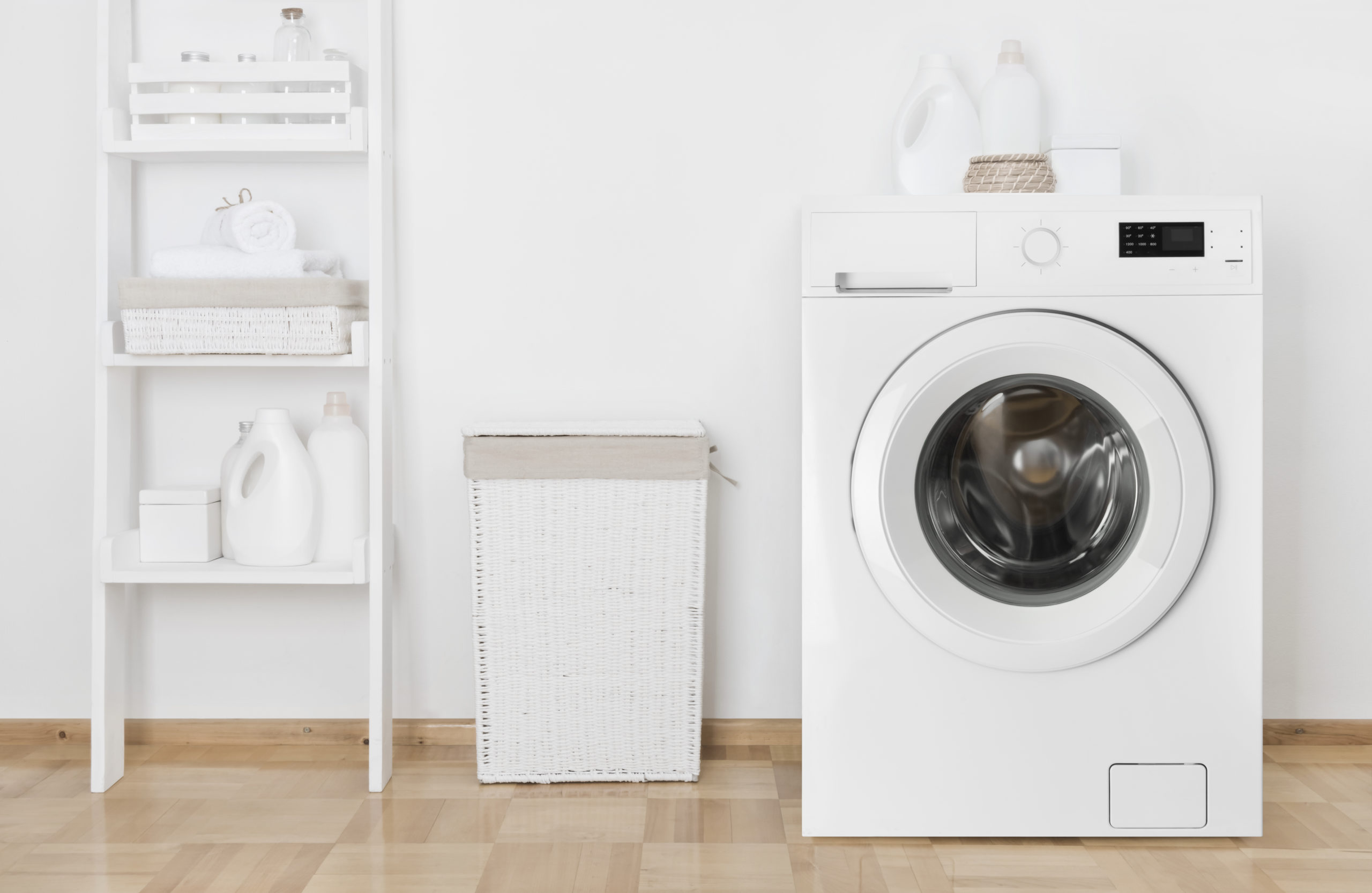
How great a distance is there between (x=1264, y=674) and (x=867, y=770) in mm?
899

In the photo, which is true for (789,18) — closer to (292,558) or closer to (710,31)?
(710,31)

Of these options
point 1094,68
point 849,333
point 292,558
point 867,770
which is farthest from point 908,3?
point 292,558

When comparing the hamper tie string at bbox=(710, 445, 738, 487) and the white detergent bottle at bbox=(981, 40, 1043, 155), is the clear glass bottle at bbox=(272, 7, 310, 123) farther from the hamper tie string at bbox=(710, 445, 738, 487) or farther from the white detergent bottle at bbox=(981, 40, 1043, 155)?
the white detergent bottle at bbox=(981, 40, 1043, 155)

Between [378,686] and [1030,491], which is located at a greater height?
[1030,491]

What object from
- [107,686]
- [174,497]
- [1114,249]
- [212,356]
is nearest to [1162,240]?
[1114,249]

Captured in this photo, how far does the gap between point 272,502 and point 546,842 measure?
698 mm

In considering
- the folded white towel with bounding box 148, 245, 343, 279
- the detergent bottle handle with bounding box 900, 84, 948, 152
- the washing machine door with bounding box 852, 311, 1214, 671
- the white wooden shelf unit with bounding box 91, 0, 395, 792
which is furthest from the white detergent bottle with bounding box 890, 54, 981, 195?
the folded white towel with bounding box 148, 245, 343, 279

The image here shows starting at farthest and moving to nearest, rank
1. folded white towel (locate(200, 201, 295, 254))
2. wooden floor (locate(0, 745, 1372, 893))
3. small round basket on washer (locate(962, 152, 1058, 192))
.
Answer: folded white towel (locate(200, 201, 295, 254)) < small round basket on washer (locate(962, 152, 1058, 192)) < wooden floor (locate(0, 745, 1372, 893))

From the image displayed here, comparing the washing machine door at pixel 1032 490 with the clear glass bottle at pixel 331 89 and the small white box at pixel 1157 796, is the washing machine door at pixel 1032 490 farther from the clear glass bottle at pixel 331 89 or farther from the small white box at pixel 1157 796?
the clear glass bottle at pixel 331 89

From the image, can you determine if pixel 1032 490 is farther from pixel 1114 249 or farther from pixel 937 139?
pixel 937 139

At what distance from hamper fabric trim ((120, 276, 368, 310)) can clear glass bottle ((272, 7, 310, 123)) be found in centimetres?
30

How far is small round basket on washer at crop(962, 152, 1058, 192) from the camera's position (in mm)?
1558

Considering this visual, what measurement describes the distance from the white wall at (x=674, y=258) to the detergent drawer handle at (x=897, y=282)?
1.38 ft

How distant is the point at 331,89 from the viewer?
172cm
